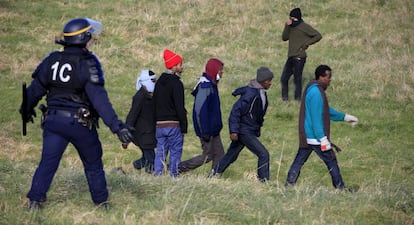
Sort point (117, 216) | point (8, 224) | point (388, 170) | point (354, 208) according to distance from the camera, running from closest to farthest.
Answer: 1. point (8, 224)
2. point (117, 216)
3. point (354, 208)
4. point (388, 170)

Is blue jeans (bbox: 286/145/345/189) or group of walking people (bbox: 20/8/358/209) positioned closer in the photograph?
group of walking people (bbox: 20/8/358/209)

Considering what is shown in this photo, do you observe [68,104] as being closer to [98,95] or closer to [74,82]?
[74,82]

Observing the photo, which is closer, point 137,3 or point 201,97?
point 201,97

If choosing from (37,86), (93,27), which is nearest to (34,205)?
(37,86)

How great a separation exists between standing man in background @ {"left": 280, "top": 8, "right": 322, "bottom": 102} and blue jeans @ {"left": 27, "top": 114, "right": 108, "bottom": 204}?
367 inches

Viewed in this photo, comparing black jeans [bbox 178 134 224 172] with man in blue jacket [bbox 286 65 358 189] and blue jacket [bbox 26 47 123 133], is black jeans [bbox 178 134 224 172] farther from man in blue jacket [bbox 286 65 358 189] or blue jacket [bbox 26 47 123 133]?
blue jacket [bbox 26 47 123 133]

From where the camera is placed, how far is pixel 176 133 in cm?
1057

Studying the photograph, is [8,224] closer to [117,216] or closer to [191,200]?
[117,216]

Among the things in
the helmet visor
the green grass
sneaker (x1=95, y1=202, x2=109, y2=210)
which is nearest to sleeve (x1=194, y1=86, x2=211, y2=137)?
the green grass

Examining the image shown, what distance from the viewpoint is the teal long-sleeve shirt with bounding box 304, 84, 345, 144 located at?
1012cm

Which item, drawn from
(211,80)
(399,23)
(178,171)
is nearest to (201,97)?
(211,80)

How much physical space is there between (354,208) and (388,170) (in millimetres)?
4725

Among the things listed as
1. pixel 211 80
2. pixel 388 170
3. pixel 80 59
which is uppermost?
pixel 80 59

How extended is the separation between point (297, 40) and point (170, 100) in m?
6.16
